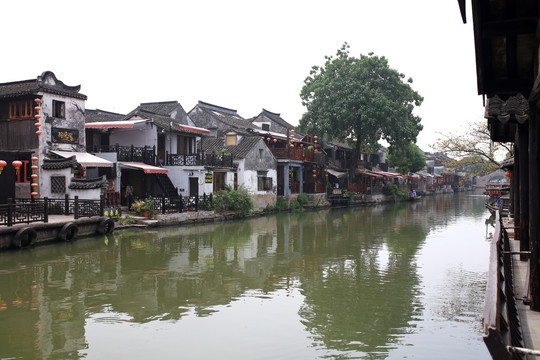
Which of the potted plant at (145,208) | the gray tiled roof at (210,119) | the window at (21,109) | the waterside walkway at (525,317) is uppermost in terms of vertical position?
the gray tiled roof at (210,119)

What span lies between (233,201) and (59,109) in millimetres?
10437

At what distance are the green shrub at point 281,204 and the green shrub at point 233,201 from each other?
5079mm

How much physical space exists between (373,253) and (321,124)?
2463 cm

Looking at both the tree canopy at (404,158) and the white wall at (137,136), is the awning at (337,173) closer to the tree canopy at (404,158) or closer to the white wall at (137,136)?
the tree canopy at (404,158)

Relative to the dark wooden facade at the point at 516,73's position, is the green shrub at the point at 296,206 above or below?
below

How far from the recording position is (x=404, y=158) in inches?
1875

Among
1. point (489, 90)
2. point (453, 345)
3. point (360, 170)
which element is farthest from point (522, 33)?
point (360, 170)

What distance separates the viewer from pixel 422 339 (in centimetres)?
794

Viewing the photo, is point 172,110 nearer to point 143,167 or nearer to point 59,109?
point 143,167

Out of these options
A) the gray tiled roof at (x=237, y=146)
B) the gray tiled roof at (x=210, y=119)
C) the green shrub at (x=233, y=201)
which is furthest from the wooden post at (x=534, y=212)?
the gray tiled roof at (x=210, y=119)

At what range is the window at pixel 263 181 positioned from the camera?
33.5 metres

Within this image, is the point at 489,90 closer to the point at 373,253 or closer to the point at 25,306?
the point at 25,306

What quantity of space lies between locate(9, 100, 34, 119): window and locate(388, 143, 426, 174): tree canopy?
30.2 m

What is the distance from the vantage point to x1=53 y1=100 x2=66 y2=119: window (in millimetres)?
21956
